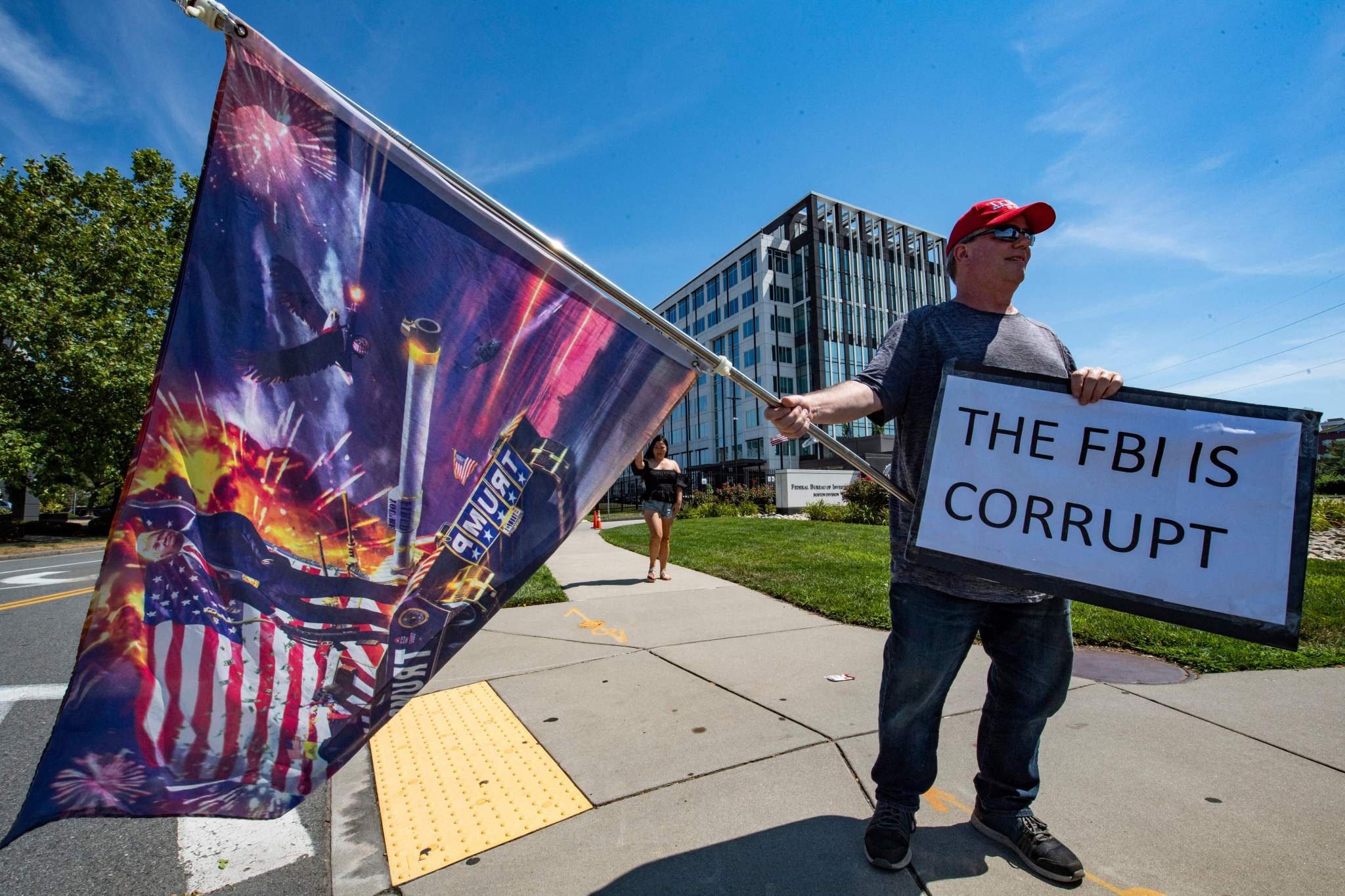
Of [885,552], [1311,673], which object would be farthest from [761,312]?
[1311,673]

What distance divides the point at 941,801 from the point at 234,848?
262 cm

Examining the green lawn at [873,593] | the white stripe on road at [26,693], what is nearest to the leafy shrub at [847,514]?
the green lawn at [873,593]

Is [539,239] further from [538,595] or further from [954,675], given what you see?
[538,595]

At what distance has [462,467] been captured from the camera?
1540 mm

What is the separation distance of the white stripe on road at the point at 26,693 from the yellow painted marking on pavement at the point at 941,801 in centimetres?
504

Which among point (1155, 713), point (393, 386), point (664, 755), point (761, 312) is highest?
point (761, 312)

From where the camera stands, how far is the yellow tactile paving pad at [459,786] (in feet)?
7.37

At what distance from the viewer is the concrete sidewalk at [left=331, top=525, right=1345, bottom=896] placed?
6.50 ft

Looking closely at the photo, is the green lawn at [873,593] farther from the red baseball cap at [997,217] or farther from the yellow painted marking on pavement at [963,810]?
the red baseball cap at [997,217]

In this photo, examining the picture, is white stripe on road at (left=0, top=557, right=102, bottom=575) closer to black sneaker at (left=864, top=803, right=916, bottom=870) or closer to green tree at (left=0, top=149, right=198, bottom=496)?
green tree at (left=0, top=149, right=198, bottom=496)

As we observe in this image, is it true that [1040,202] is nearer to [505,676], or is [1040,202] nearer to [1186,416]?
[1186,416]

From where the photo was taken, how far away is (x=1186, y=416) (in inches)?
74.4

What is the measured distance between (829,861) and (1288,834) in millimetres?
1520

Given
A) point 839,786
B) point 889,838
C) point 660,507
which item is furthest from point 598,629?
point 889,838
